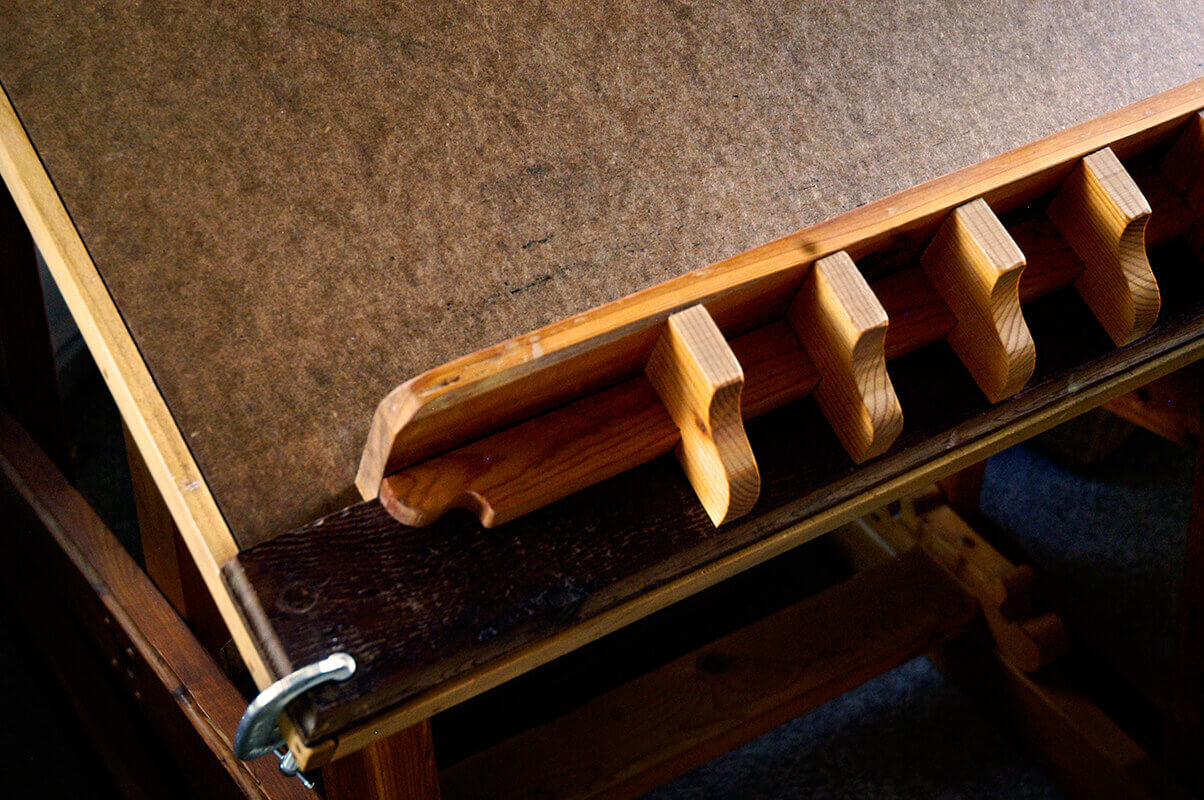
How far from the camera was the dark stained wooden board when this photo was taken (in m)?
0.74

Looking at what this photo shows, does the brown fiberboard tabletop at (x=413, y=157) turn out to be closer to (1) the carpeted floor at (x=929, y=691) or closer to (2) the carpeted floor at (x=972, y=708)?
(2) the carpeted floor at (x=972, y=708)

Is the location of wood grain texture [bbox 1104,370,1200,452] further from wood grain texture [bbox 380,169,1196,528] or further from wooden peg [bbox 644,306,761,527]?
wooden peg [bbox 644,306,761,527]

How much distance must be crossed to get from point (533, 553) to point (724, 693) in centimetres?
107

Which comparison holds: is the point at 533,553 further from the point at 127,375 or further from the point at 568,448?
the point at 127,375

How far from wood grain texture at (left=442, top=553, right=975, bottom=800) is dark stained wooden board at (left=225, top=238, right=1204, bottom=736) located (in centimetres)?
93

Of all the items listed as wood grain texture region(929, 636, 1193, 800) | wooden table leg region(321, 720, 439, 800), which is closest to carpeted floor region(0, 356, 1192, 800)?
wood grain texture region(929, 636, 1193, 800)

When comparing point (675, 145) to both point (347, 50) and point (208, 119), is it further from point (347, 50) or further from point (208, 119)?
point (208, 119)

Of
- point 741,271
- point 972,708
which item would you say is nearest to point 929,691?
point 972,708

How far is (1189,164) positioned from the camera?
978mm

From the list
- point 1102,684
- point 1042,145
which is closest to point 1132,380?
point 1042,145

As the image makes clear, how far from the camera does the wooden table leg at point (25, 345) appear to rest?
1.67 meters

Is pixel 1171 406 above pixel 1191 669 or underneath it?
above

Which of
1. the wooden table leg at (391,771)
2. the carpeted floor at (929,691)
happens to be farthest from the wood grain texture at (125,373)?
the carpeted floor at (929,691)

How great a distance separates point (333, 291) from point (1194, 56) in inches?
43.7
